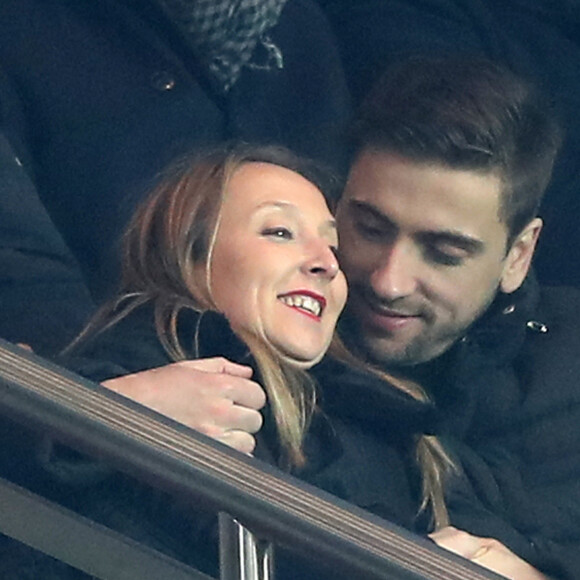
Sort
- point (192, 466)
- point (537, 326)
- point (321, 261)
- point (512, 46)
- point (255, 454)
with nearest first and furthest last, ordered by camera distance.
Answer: point (192, 466), point (255, 454), point (321, 261), point (537, 326), point (512, 46)

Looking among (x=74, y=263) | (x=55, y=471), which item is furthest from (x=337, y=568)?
(x=74, y=263)

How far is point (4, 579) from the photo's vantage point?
339 centimetres

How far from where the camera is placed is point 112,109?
12.6 feet

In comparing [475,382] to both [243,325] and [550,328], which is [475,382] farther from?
[243,325]

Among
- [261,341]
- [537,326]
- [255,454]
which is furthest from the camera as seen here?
[537,326]

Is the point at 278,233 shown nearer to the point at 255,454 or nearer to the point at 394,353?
the point at 394,353

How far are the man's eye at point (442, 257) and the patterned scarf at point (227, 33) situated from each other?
0.43 m

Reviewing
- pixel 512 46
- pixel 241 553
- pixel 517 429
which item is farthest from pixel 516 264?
pixel 241 553

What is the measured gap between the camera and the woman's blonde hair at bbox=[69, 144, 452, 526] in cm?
370

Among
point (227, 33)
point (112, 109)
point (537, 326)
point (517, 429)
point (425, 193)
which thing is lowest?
point (517, 429)

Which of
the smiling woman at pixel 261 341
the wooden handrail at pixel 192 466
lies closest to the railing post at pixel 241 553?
the wooden handrail at pixel 192 466

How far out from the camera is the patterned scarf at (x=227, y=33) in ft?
13.0

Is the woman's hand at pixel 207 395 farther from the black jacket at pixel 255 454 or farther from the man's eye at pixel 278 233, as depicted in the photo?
the man's eye at pixel 278 233

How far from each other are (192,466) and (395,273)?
0.97 m
